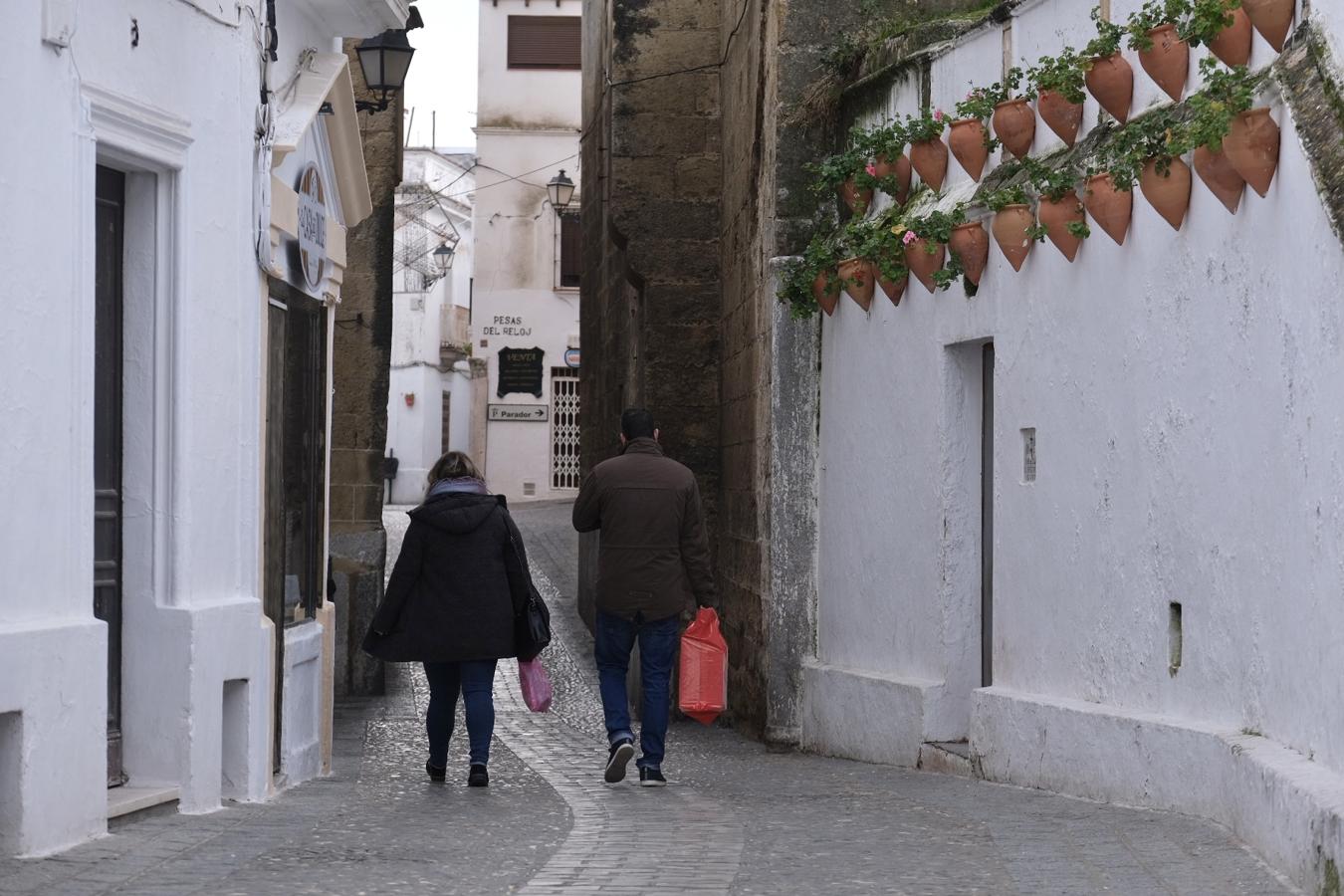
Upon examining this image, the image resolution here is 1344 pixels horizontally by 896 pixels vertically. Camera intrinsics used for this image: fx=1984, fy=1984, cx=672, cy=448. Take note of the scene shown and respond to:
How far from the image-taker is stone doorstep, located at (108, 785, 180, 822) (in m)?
6.94

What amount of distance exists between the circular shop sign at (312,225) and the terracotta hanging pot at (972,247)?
313 cm

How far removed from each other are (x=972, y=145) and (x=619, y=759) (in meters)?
3.44

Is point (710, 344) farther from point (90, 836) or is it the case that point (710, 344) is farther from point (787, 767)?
point (90, 836)

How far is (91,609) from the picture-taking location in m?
6.68

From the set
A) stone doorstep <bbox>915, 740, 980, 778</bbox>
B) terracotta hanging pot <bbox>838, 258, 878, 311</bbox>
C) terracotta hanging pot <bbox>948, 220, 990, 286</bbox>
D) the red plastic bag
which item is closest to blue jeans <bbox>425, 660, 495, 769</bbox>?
the red plastic bag

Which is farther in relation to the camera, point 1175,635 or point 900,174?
point 900,174

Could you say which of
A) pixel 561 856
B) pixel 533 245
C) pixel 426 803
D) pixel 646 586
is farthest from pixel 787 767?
pixel 533 245

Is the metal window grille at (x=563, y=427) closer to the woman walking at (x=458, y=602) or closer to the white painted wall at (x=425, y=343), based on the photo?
the white painted wall at (x=425, y=343)

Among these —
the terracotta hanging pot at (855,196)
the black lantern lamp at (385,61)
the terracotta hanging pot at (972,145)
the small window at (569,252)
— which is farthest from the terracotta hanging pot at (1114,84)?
the small window at (569,252)

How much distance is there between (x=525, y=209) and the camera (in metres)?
36.4

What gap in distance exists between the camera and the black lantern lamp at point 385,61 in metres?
12.9

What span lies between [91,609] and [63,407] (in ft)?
2.33

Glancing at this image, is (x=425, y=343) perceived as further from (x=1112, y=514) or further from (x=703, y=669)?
→ (x=1112, y=514)

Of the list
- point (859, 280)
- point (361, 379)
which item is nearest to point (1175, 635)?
point (859, 280)
